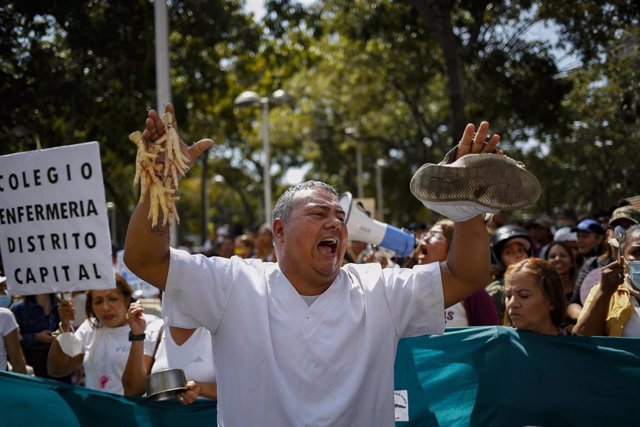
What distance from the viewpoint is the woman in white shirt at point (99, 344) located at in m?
4.94

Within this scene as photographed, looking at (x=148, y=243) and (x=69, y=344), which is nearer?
(x=148, y=243)

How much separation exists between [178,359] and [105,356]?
854mm

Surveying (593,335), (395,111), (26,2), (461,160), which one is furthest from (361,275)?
(395,111)

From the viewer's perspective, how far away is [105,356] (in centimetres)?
503

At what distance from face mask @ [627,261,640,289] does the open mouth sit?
170 cm

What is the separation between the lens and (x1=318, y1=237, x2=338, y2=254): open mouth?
3.06 meters

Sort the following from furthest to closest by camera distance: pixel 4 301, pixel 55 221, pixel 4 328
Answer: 1. pixel 4 301
2. pixel 4 328
3. pixel 55 221

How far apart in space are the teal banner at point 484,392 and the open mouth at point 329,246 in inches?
62.8

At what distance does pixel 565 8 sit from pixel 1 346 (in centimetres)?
1171

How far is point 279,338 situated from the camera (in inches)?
117

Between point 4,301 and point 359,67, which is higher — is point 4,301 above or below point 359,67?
below

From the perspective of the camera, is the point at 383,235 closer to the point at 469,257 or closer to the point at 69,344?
the point at 69,344

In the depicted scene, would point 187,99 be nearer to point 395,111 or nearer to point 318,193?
point 395,111

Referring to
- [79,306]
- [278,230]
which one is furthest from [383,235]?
[278,230]
